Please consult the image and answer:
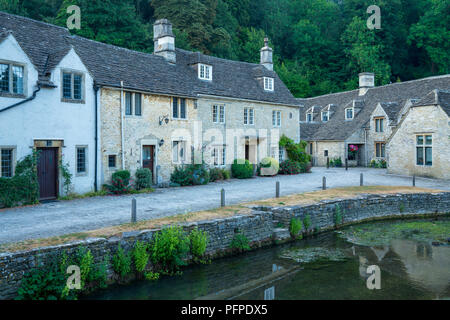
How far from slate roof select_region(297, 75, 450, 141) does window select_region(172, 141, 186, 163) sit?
15.5 metres

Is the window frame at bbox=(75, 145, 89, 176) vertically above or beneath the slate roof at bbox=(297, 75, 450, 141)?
beneath

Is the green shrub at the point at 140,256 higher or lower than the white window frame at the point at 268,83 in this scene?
lower

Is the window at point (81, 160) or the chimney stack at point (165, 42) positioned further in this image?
the chimney stack at point (165, 42)

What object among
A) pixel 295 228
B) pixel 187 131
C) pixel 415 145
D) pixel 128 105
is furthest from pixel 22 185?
pixel 415 145

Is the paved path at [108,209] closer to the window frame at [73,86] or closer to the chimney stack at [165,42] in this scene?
the window frame at [73,86]

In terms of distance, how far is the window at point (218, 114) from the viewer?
2771 cm

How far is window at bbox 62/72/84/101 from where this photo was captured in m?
18.3

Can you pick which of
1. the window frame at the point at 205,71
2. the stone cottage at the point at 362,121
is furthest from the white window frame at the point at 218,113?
the stone cottage at the point at 362,121

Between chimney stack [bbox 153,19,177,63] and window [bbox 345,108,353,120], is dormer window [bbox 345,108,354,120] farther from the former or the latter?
chimney stack [bbox 153,19,177,63]

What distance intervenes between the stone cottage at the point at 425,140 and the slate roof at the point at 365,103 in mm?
9036

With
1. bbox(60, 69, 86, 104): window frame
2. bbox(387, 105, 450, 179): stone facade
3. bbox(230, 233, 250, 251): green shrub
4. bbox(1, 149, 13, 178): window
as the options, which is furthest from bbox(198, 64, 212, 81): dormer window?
bbox(230, 233, 250, 251): green shrub

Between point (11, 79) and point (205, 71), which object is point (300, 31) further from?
point (11, 79)

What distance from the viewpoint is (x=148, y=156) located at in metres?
23.0
